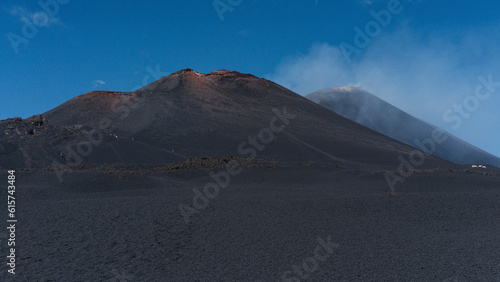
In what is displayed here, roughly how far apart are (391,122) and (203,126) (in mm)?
56456

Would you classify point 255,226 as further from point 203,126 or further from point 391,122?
point 391,122

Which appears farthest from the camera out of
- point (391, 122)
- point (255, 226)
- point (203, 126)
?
point (391, 122)

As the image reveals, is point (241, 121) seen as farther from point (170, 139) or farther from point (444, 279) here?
point (444, 279)

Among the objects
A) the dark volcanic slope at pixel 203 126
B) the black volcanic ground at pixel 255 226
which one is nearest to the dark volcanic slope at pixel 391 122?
the dark volcanic slope at pixel 203 126

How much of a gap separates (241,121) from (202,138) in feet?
25.7

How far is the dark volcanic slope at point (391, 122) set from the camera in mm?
84625

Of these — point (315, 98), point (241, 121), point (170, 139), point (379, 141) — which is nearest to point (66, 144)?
point (170, 139)

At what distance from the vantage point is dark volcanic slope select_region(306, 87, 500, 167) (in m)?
84.6

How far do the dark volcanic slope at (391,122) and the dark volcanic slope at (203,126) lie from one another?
96.5 feet

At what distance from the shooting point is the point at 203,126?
49.2 metres

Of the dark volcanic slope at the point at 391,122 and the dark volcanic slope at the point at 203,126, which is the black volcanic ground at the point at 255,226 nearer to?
the dark volcanic slope at the point at 203,126

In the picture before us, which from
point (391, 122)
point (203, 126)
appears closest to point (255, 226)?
point (203, 126)

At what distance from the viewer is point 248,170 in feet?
61.2

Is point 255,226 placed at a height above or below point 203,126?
below
